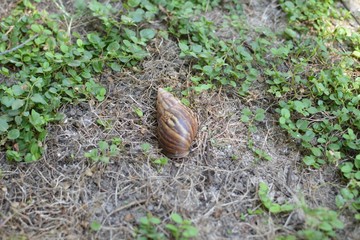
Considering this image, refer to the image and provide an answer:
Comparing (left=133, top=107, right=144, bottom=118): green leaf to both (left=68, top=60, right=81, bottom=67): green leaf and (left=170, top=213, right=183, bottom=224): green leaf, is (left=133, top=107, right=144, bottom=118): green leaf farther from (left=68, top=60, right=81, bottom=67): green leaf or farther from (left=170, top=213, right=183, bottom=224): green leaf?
(left=170, top=213, right=183, bottom=224): green leaf

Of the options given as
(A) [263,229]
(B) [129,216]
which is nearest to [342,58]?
(A) [263,229]

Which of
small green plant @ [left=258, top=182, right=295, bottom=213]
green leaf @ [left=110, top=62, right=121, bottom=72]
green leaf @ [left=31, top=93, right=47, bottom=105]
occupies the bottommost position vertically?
green leaf @ [left=31, top=93, right=47, bottom=105]

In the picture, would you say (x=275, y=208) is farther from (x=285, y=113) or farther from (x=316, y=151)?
(x=285, y=113)

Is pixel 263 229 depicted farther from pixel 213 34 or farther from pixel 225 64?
pixel 213 34

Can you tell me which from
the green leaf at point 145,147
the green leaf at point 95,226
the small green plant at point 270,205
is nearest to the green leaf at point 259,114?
the small green plant at point 270,205

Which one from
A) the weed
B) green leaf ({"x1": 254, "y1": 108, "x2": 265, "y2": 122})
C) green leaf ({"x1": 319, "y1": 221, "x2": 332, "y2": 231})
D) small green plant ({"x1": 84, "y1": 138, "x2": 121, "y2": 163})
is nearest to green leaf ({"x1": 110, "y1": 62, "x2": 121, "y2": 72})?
the weed

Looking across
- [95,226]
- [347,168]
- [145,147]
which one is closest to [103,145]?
[145,147]
